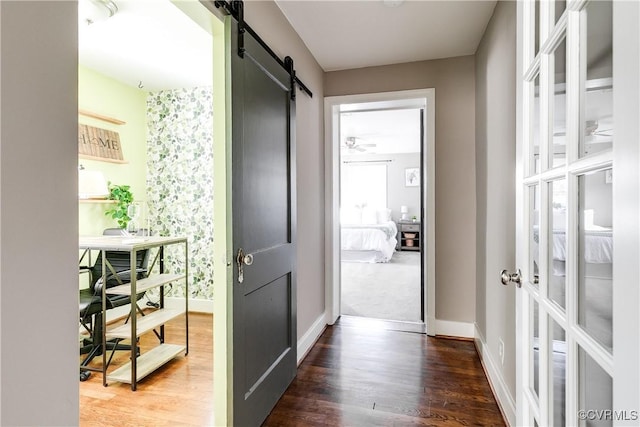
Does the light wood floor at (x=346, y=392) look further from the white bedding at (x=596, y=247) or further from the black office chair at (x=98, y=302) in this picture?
the white bedding at (x=596, y=247)

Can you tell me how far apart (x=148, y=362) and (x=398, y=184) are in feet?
25.0

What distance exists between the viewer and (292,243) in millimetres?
2260

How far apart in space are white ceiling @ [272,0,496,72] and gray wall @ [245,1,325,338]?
0.14m

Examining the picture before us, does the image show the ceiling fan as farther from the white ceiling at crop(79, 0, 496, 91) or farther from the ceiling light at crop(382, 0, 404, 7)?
the ceiling light at crop(382, 0, 404, 7)

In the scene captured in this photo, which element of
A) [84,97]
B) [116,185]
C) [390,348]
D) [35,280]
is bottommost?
[390,348]

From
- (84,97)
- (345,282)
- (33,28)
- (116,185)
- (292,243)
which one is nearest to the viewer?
(33,28)

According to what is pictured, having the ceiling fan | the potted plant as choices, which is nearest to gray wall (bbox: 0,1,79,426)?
the potted plant

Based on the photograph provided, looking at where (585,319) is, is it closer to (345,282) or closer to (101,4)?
(101,4)

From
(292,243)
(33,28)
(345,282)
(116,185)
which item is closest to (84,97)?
(116,185)

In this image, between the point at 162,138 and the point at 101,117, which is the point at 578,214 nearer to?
the point at 101,117

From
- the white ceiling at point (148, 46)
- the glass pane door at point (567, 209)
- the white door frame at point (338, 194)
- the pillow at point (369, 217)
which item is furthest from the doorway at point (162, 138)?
the pillow at point (369, 217)

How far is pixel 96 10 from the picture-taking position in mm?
2154

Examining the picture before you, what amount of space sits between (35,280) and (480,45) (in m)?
3.09

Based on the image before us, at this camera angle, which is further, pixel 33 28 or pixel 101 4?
pixel 101 4
